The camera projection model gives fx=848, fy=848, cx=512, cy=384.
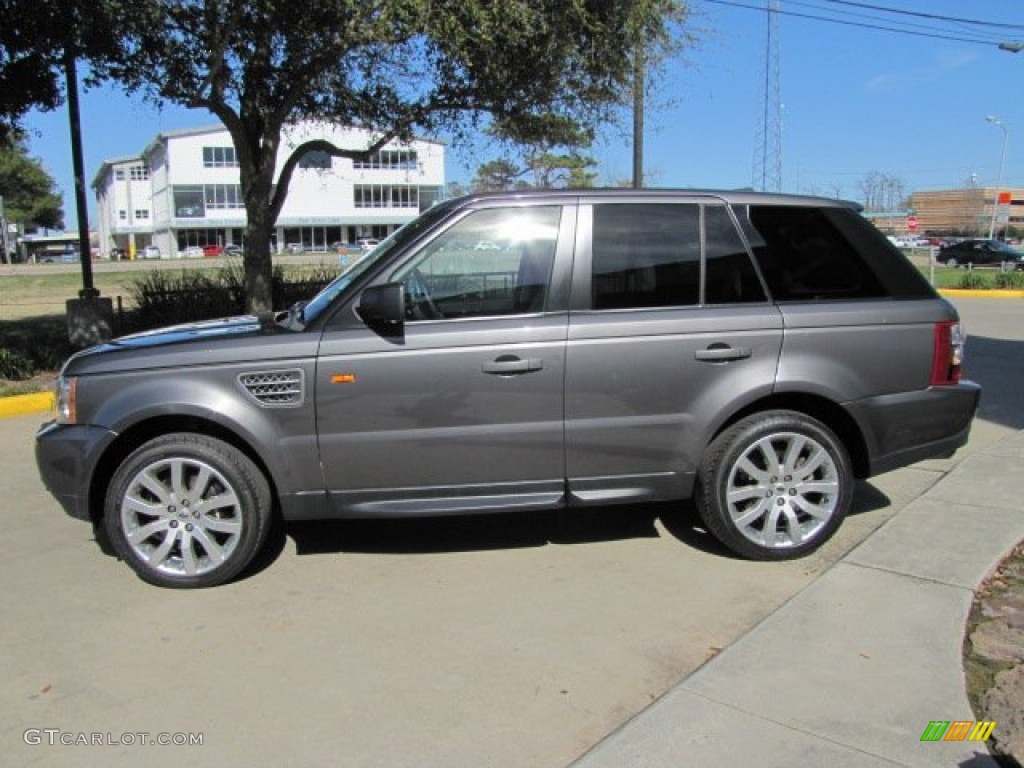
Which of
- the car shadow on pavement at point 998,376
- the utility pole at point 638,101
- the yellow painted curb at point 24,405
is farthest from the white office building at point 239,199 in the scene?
the yellow painted curb at point 24,405

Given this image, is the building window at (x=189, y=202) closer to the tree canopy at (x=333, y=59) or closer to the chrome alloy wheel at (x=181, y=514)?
the tree canopy at (x=333, y=59)

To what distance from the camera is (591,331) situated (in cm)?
418

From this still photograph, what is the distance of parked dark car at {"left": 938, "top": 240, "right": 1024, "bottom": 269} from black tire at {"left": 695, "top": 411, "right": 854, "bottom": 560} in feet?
139

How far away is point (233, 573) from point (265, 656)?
2.60 ft

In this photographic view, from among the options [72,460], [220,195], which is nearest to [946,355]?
[72,460]

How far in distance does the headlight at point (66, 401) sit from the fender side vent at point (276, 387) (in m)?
0.86

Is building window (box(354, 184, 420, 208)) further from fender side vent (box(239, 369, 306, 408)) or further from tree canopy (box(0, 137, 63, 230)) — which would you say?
fender side vent (box(239, 369, 306, 408))

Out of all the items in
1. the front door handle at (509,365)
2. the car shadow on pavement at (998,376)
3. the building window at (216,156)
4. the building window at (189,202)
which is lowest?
the car shadow on pavement at (998,376)

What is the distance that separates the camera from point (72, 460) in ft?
13.5

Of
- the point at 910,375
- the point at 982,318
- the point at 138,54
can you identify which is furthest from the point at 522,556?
the point at 982,318

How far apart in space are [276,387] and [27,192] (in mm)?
111098

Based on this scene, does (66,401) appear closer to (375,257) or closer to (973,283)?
(375,257)

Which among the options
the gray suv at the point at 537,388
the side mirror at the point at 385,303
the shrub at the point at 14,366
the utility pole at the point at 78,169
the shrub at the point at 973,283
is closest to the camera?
the side mirror at the point at 385,303

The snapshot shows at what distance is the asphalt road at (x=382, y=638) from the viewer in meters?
2.98
